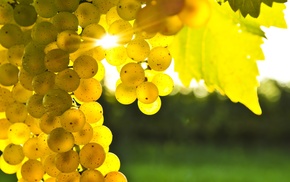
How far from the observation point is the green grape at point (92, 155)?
676 mm

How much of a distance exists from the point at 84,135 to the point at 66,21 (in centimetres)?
12

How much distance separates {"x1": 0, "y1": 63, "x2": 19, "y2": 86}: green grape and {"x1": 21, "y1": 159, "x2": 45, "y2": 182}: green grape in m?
0.09

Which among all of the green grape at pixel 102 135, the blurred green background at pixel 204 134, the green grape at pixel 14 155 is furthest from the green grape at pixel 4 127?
the blurred green background at pixel 204 134

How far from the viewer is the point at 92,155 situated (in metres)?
0.68

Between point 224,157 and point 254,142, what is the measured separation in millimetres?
1204

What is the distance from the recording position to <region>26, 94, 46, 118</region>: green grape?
681mm

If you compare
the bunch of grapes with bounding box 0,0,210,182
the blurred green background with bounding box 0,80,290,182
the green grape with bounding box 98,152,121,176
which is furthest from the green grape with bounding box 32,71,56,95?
the blurred green background with bounding box 0,80,290,182

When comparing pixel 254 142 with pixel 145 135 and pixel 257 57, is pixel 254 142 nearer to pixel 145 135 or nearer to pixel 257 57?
pixel 145 135

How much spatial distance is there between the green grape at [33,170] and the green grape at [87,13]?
0.17 meters

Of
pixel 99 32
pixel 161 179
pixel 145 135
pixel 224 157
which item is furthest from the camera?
pixel 145 135

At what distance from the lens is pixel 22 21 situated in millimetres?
690

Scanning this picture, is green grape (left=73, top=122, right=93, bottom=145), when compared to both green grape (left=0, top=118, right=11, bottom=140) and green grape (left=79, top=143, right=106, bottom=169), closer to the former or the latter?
green grape (left=79, top=143, right=106, bottom=169)

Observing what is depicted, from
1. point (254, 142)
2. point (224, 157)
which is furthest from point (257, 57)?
point (254, 142)

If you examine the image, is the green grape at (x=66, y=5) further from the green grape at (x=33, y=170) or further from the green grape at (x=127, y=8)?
the green grape at (x=33, y=170)
